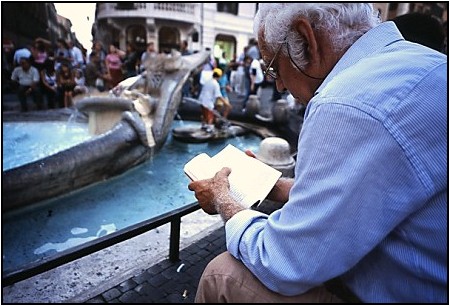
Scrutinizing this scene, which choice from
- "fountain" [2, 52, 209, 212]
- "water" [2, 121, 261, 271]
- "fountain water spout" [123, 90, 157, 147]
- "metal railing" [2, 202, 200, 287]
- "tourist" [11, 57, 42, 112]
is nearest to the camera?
"metal railing" [2, 202, 200, 287]

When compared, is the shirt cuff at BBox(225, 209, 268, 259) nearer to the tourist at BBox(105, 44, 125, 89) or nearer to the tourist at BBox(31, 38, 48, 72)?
the tourist at BBox(105, 44, 125, 89)

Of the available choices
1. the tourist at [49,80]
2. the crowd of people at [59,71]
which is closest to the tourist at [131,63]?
the crowd of people at [59,71]

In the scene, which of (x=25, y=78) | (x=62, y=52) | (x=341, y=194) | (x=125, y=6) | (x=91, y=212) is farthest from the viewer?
(x=125, y=6)

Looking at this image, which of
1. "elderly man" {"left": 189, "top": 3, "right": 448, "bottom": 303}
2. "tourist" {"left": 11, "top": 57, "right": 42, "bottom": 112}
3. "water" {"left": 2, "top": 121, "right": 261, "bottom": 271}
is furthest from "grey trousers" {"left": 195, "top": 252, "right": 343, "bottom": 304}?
"tourist" {"left": 11, "top": 57, "right": 42, "bottom": 112}

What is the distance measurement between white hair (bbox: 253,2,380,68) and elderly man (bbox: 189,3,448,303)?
0.01 m

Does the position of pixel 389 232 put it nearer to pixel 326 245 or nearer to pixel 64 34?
pixel 326 245

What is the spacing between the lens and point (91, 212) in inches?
175

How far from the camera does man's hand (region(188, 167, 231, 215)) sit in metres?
1.44

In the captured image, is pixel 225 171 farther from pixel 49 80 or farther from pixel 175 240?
pixel 49 80

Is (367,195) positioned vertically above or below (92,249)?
above

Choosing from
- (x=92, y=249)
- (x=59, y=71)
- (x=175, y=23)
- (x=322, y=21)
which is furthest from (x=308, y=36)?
(x=175, y=23)

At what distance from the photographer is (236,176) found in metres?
1.54

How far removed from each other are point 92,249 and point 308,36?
1.61 m

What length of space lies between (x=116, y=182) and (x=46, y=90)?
6196mm
